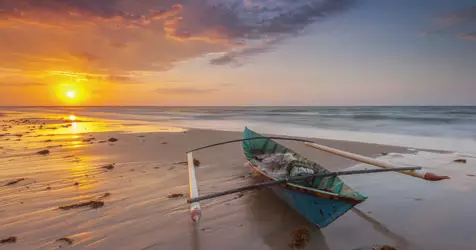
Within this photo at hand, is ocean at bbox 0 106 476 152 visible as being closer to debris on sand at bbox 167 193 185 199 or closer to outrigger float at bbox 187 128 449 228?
outrigger float at bbox 187 128 449 228

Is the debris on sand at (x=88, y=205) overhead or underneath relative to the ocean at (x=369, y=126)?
overhead

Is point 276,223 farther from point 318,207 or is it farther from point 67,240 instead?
point 67,240

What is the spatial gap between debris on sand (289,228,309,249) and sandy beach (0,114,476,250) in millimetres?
123

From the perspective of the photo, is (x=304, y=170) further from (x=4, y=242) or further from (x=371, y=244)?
(x=4, y=242)

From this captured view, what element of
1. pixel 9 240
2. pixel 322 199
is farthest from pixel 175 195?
pixel 322 199

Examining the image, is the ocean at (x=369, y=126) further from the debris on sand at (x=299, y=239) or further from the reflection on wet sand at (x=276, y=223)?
the debris on sand at (x=299, y=239)

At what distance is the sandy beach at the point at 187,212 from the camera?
485cm

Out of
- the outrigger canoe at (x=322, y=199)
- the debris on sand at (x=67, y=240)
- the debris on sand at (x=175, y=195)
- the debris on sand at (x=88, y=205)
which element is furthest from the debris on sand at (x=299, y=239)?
the debris on sand at (x=88, y=205)

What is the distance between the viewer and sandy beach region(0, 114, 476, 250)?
191 inches

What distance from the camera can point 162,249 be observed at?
4566 millimetres

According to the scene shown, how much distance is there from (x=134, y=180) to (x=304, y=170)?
5.07 m

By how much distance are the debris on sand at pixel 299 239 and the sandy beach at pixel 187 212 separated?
4.9 inches

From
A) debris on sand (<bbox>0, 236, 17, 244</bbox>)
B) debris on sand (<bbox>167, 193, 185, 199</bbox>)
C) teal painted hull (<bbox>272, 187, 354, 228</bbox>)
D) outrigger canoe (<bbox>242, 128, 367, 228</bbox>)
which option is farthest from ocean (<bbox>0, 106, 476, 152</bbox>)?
debris on sand (<bbox>0, 236, 17, 244</bbox>)

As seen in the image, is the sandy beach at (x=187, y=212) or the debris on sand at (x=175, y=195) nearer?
the sandy beach at (x=187, y=212)
